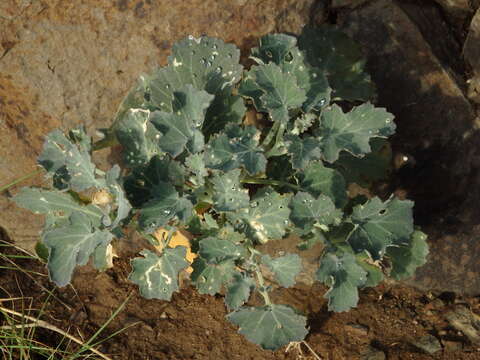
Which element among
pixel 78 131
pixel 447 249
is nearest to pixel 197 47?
pixel 78 131

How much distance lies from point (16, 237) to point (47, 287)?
0.29m

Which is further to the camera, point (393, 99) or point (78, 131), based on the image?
point (393, 99)

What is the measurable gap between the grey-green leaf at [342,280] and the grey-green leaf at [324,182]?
Result: 0.18 m

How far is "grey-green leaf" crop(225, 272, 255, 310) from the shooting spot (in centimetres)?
194

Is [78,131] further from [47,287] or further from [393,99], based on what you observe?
[393,99]

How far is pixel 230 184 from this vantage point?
185 cm

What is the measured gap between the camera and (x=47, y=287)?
248 cm

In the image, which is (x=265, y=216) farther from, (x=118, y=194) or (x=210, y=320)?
(x=210, y=320)

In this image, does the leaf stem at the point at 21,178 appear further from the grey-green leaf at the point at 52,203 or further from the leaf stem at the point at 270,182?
the leaf stem at the point at 270,182

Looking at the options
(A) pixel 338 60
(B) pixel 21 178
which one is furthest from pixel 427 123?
(B) pixel 21 178

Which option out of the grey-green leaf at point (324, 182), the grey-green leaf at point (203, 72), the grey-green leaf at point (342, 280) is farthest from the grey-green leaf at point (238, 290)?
the grey-green leaf at point (203, 72)

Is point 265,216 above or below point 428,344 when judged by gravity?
above

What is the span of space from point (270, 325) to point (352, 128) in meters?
0.66

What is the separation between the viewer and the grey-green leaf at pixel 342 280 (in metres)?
1.87
